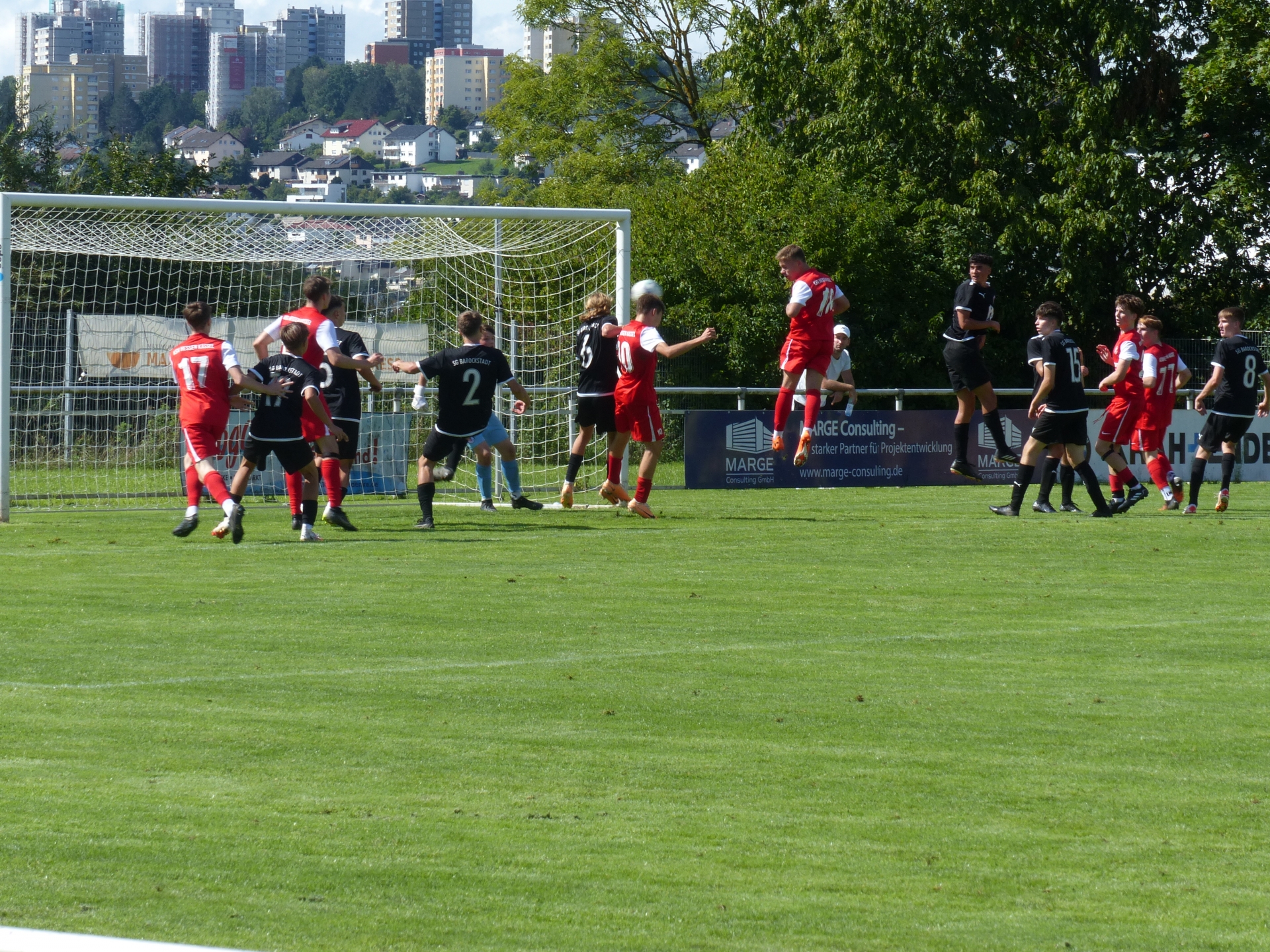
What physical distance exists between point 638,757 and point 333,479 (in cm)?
928

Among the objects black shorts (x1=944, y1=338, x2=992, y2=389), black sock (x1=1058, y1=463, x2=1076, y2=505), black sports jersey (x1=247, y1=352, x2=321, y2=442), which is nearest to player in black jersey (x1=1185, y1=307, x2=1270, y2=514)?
black sock (x1=1058, y1=463, x2=1076, y2=505)

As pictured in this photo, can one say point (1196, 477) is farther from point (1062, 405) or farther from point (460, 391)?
point (460, 391)

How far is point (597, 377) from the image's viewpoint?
16359 mm

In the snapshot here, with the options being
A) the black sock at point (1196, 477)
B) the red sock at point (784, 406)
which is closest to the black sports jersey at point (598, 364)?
the red sock at point (784, 406)

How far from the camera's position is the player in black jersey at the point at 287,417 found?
13.5 m

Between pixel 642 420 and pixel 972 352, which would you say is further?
pixel 972 352

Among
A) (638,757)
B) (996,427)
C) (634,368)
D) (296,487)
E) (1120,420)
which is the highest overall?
(634,368)

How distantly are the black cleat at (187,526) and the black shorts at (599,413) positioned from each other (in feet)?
14.1

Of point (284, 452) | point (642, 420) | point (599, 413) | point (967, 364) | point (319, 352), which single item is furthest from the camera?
point (967, 364)

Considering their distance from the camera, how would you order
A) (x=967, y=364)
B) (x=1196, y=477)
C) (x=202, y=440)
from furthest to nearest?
(x=967, y=364) → (x=1196, y=477) → (x=202, y=440)

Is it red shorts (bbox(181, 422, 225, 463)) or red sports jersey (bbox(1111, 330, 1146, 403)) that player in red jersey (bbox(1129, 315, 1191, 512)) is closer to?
red sports jersey (bbox(1111, 330, 1146, 403))

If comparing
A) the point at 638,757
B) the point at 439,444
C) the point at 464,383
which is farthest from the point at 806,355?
the point at 638,757

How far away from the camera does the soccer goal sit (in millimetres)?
17922

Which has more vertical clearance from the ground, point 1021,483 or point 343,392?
point 343,392
